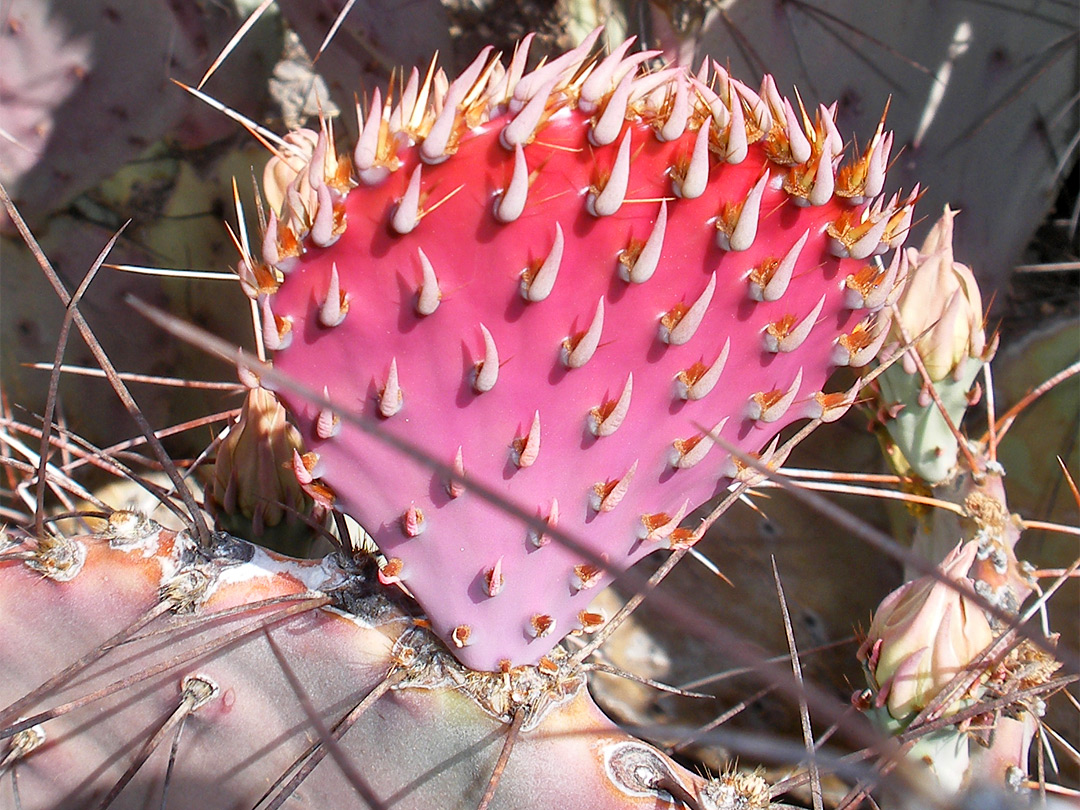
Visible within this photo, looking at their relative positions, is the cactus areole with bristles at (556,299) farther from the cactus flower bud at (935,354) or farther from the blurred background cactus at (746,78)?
the blurred background cactus at (746,78)

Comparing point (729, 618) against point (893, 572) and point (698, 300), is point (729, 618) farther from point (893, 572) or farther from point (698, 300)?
point (698, 300)

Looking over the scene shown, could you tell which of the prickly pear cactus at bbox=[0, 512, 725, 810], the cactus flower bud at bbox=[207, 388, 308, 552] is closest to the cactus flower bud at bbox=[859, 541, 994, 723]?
the prickly pear cactus at bbox=[0, 512, 725, 810]

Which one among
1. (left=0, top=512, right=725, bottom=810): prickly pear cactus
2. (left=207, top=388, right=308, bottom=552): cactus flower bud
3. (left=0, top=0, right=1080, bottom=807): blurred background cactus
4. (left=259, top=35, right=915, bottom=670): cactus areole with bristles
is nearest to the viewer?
(left=259, top=35, right=915, bottom=670): cactus areole with bristles

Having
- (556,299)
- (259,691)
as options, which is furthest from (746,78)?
(259,691)

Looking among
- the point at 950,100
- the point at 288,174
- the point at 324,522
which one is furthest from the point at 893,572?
the point at 288,174

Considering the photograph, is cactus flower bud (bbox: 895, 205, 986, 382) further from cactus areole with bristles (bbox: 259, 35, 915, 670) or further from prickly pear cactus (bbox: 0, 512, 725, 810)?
prickly pear cactus (bbox: 0, 512, 725, 810)

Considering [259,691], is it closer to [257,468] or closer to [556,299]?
[257,468]
